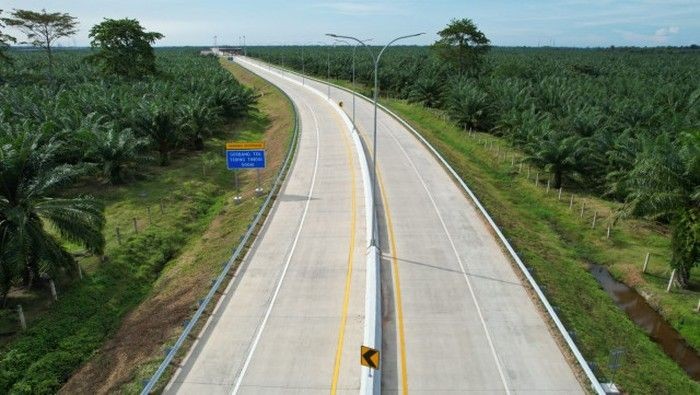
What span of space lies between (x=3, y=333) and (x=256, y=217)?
11.1 meters

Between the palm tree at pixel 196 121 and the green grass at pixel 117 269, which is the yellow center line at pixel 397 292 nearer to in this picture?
the green grass at pixel 117 269

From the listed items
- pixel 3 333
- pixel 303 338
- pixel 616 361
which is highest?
pixel 616 361

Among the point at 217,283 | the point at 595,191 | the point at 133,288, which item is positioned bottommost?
the point at 133,288

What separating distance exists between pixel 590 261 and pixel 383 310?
13.1 meters

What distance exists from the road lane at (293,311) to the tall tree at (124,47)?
45.4 meters

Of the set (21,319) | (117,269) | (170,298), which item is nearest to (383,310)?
(170,298)

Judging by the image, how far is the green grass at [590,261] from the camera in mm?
16203

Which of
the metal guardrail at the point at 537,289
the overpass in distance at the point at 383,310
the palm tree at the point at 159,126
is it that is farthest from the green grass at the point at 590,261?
the palm tree at the point at 159,126

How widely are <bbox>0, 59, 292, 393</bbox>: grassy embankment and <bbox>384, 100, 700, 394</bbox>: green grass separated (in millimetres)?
13266

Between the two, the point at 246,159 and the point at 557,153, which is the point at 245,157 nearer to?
the point at 246,159

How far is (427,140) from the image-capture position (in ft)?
141

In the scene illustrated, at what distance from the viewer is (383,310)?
56.7 feet

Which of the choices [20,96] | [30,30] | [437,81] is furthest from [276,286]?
[30,30]

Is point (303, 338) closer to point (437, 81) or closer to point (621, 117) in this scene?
point (621, 117)
